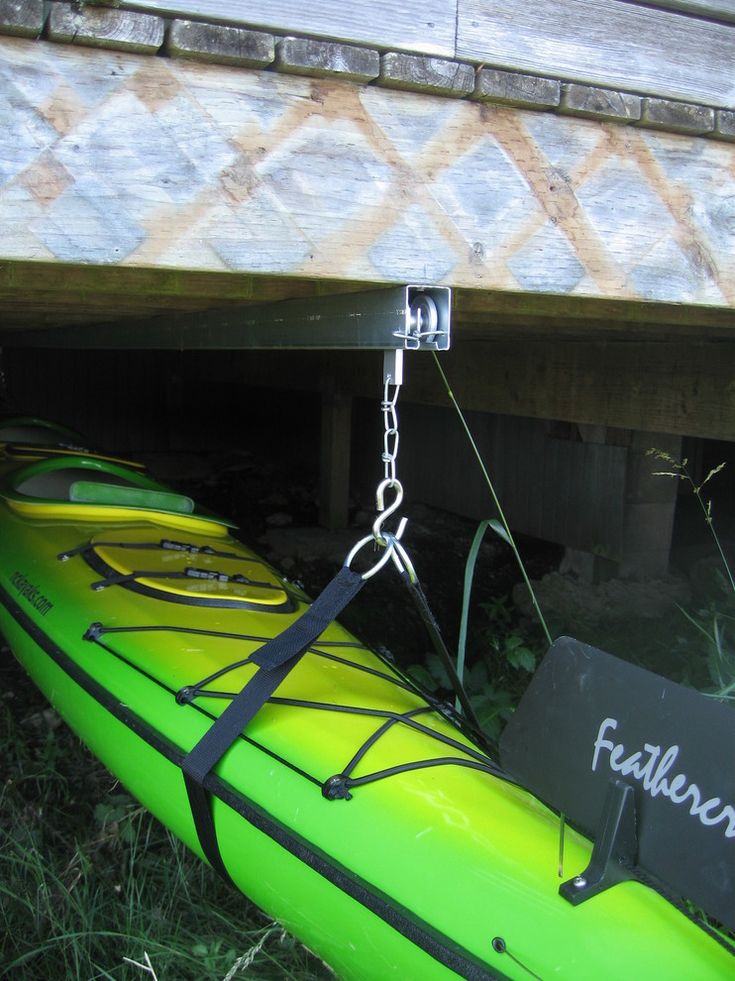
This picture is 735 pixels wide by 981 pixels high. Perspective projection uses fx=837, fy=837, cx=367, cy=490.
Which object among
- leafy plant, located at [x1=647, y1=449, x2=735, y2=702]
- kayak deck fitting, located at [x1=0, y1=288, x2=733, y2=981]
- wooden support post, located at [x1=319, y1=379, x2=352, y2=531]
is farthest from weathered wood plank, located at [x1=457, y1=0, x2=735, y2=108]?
wooden support post, located at [x1=319, y1=379, x2=352, y2=531]

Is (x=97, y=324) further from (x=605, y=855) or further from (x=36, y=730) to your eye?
(x=605, y=855)

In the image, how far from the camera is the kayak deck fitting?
47.9 inches

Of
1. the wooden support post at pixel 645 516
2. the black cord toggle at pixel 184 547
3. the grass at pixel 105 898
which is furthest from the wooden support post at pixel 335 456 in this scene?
the grass at pixel 105 898

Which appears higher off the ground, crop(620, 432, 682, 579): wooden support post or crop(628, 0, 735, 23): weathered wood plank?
crop(628, 0, 735, 23): weathered wood plank

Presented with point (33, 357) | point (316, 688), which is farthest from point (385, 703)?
point (33, 357)

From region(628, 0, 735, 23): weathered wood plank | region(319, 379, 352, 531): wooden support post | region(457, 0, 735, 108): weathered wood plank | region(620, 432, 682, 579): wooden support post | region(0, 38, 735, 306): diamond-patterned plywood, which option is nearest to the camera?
region(0, 38, 735, 306): diamond-patterned plywood

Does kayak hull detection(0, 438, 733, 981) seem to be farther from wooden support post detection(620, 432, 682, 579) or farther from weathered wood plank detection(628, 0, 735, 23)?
wooden support post detection(620, 432, 682, 579)

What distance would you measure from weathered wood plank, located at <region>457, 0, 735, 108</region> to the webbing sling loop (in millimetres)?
929

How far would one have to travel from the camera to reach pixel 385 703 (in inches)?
74.7

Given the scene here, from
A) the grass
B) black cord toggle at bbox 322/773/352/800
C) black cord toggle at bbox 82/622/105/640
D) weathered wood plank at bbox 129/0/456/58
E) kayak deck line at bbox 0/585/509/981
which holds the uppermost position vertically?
weathered wood plank at bbox 129/0/456/58

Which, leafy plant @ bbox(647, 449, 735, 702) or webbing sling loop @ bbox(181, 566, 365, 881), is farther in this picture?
leafy plant @ bbox(647, 449, 735, 702)

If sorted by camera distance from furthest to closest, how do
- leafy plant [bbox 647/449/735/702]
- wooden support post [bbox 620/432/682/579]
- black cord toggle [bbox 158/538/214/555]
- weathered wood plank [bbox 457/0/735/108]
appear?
wooden support post [bbox 620/432/682/579], black cord toggle [bbox 158/538/214/555], leafy plant [bbox 647/449/735/702], weathered wood plank [bbox 457/0/735/108]

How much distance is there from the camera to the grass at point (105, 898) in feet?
6.32

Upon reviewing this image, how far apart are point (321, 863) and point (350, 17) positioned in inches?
55.1
